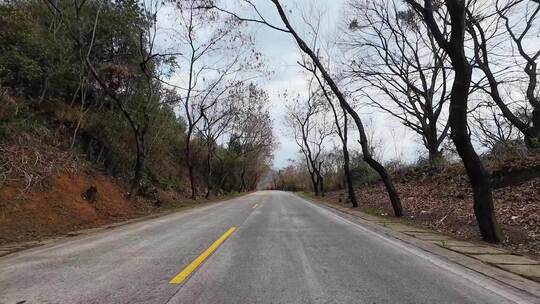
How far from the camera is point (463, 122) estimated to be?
32.9 feet

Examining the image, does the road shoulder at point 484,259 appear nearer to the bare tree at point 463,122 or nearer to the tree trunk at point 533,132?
the bare tree at point 463,122

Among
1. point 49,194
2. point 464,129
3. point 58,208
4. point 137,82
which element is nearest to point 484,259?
point 464,129

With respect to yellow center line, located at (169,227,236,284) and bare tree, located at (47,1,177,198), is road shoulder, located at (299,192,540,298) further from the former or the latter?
bare tree, located at (47,1,177,198)

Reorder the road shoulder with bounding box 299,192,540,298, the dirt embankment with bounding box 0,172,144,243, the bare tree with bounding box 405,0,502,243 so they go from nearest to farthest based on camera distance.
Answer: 1. the road shoulder with bounding box 299,192,540,298
2. the bare tree with bounding box 405,0,502,243
3. the dirt embankment with bounding box 0,172,144,243

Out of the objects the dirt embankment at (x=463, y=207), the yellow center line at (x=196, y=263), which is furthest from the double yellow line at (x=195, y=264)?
the dirt embankment at (x=463, y=207)

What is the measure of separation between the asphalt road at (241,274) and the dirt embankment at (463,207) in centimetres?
292

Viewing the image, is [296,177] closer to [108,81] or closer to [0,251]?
[108,81]

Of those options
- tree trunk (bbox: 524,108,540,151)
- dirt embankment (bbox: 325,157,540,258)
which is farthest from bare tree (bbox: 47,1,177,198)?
tree trunk (bbox: 524,108,540,151)

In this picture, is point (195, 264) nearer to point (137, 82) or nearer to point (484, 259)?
point (484, 259)

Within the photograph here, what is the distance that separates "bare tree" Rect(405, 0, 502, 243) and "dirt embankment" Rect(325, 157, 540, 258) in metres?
0.60

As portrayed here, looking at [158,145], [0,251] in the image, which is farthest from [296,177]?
[0,251]

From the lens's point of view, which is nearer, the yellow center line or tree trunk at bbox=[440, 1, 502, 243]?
the yellow center line

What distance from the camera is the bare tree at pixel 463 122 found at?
9555 mm

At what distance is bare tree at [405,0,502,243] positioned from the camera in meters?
9.55
